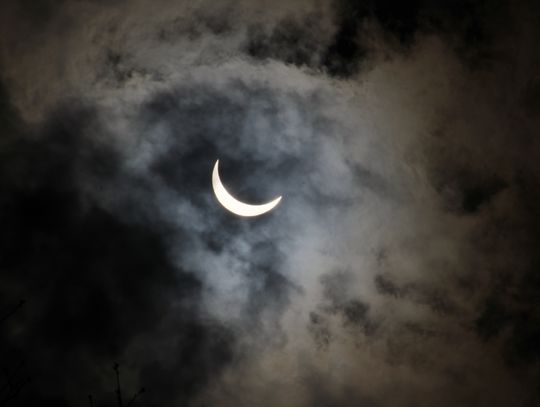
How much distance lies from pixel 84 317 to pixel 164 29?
14.9m

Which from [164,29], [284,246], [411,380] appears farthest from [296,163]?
[411,380]

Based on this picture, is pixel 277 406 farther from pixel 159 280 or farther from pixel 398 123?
pixel 398 123

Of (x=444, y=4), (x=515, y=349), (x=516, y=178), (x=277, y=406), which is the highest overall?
(x=444, y=4)

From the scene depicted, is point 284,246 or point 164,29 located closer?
point 164,29

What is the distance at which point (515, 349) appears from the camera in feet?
53.1

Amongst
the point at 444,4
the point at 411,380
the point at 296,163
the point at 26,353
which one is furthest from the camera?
the point at 26,353

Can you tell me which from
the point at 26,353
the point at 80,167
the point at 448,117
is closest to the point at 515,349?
the point at 448,117

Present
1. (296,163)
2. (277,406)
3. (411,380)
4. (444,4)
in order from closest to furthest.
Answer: (444,4) < (296,163) < (411,380) < (277,406)

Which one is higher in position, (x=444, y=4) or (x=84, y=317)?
(x=444, y=4)

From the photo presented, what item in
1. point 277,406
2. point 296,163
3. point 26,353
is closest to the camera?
point 296,163

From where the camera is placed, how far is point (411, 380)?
17188mm

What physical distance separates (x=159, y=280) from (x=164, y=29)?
11117 mm

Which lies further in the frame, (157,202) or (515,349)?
(157,202)

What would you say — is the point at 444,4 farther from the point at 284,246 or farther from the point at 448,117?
the point at 284,246
